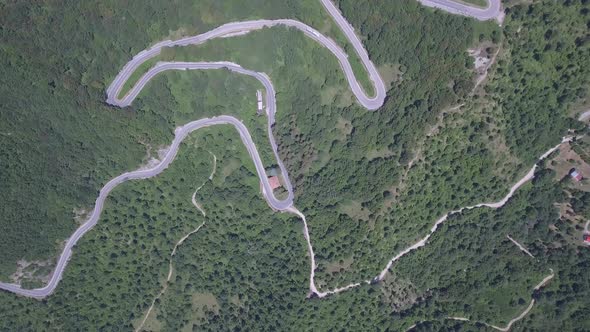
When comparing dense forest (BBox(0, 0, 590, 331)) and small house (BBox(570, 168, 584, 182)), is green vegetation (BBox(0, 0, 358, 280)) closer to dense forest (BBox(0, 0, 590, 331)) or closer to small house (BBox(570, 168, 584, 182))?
dense forest (BBox(0, 0, 590, 331))

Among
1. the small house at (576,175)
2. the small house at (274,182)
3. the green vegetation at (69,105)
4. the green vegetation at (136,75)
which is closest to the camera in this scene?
the green vegetation at (69,105)

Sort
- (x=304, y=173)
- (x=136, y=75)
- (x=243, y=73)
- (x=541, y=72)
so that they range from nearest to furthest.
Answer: (x=541, y=72) → (x=136, y=75) → (x=243, y=73) → (x=304, y=173)

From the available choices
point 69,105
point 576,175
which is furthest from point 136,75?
point 576,175

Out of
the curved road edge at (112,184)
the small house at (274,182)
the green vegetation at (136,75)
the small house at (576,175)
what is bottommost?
the small house at (576,175)

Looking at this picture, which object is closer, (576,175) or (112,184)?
(576,175)

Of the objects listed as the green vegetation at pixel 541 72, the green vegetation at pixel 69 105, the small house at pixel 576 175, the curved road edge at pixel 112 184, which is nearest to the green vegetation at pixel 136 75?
the green vegetation at pixel 69 105

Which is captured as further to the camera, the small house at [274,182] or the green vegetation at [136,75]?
the small house at [274,182]

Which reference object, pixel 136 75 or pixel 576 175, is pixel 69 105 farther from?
pixel 576 175

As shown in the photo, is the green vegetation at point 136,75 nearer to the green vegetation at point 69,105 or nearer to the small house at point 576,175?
the green vegetation at point 69,105
